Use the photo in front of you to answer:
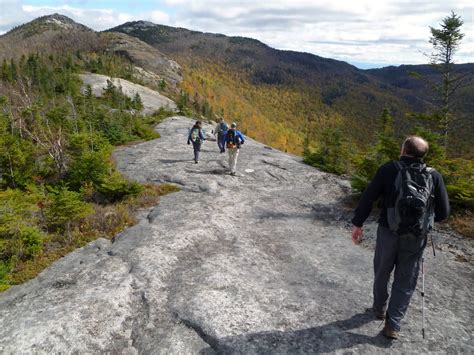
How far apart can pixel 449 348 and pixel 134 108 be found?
4066 cm

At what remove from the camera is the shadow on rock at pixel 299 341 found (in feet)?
16.3

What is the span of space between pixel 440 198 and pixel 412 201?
0.52 m

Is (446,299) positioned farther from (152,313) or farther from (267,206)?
(267,206)

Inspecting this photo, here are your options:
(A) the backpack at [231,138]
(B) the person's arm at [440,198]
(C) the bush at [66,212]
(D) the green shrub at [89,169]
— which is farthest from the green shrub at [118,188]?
(B) the person's arm at [440,198]

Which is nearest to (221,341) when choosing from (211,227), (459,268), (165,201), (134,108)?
(211,227)

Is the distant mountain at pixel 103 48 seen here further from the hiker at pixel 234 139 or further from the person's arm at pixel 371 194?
the person's arm at pixel 371 194

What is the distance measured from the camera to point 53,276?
700 cm

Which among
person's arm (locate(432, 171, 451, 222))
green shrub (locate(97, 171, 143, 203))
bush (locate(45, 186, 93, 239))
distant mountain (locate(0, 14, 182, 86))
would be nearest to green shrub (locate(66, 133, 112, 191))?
green shrub (locate(97, 171, 143, 203))

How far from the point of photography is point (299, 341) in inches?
202

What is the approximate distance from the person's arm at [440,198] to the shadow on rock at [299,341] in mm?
1908

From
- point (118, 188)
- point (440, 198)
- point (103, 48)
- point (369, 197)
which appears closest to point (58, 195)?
point (118, 188)

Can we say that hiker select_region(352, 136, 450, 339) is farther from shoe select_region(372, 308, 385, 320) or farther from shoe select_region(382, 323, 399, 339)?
shoe select_region(372, 308, 385, 320)

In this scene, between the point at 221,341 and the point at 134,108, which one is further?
the point at 134,108

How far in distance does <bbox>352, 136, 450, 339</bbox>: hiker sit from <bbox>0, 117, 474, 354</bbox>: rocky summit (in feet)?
2.56
